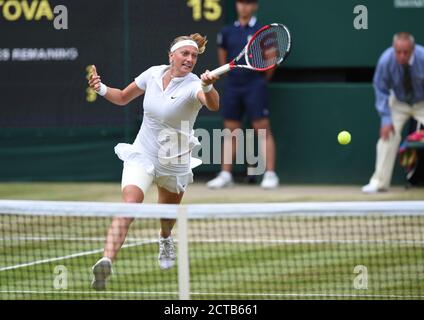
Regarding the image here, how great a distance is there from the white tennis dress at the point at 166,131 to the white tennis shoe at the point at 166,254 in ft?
1.28

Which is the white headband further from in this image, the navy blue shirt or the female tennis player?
the navy blue shirt

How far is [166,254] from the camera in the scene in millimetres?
6867

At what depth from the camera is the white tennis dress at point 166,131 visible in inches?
254

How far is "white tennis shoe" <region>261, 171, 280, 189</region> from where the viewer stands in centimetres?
1093

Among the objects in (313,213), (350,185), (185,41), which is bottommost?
(350,185)

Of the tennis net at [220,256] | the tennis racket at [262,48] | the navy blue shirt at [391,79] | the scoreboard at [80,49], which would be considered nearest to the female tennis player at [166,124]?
the tennis racket at [262,48]

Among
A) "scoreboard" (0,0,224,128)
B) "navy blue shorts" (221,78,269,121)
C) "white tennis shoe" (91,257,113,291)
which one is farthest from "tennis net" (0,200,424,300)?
"scoreboard" (0,0,224,128)

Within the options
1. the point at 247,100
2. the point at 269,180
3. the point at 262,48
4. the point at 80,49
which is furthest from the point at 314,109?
the point at 262,48

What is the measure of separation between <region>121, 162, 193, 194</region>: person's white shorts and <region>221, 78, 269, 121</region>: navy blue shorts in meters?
4.20

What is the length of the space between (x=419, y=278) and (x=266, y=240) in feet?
6.05
